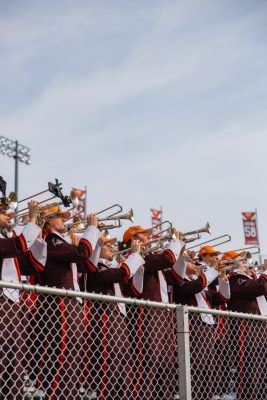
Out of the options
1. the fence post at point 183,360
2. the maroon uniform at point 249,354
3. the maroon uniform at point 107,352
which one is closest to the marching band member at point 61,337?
the maroon uniform at point 107,352

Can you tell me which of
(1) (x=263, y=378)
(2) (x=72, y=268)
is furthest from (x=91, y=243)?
(1) (x=263, y=378)

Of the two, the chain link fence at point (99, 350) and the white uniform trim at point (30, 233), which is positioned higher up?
the white uniform trim at point (30, 233)

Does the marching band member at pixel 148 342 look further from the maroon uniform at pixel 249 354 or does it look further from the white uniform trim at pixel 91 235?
the maroon uniform at pixel 249 354

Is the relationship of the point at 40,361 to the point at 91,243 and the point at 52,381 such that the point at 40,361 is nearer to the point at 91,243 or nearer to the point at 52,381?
the point at 52,381

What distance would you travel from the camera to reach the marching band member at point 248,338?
7.25m

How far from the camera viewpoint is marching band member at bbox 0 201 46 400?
16.5 ft

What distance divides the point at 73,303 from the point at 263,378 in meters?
3.00

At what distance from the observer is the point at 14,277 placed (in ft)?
18.2

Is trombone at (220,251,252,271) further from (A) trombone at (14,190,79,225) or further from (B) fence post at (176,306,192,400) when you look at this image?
(B) fence post at (176,306,192,400)

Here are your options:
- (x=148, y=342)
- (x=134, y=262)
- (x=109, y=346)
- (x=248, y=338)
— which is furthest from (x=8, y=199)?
(x=248, y=338)

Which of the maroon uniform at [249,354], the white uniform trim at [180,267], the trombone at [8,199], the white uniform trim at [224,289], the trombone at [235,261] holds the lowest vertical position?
the maroon uniform at [249,354]

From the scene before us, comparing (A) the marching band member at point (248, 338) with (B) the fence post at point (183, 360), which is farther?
(A) the marching band member at point (248, 338)

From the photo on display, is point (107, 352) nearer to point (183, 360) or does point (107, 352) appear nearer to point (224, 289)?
point (183, 360)

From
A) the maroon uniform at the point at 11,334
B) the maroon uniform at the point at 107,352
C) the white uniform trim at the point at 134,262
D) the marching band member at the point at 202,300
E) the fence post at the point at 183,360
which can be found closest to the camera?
the fence post at the point at 183,360
